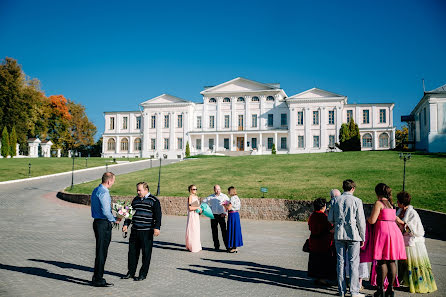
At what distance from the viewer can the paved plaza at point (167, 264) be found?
670cm

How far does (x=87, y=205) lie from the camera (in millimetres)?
22188

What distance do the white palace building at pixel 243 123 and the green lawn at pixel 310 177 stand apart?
90.2 feet

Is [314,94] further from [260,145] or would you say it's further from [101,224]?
[101,224]

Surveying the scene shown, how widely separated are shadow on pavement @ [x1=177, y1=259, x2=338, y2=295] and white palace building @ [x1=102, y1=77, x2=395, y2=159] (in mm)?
50569

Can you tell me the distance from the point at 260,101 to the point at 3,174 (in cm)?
4277

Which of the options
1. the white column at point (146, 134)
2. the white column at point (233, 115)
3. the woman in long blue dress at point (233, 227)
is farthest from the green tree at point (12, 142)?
the woman in long blue dress at point (233, 227)

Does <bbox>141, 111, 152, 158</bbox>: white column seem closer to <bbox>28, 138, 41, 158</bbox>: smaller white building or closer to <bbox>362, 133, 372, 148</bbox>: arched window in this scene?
<bbox>28, 138, 41, 158</bbox>: smaller white building

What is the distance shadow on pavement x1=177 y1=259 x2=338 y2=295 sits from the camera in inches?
280

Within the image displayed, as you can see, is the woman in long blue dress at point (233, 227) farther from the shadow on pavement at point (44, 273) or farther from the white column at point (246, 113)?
the white column at point (246, 113)

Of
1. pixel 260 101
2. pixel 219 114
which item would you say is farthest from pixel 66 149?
pixel 260 101

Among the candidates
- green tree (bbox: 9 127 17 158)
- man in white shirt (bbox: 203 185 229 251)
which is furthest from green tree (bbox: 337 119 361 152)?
green tree (bbox: 9 127 17 158)

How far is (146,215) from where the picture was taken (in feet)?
24.8

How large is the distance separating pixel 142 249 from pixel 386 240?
4.58m

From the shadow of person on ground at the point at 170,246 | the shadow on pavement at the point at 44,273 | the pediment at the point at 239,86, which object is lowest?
the shadow of person on ground at the point at 170,246
